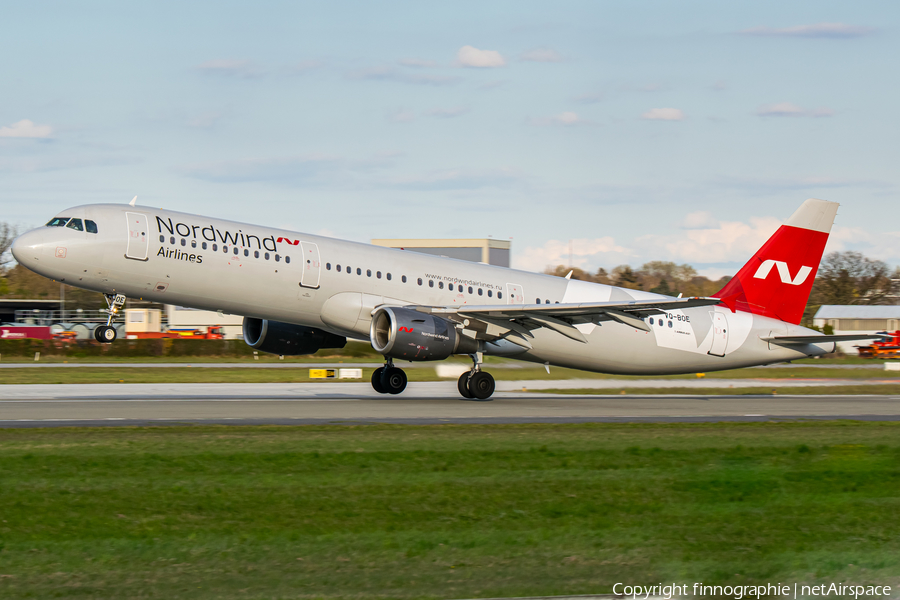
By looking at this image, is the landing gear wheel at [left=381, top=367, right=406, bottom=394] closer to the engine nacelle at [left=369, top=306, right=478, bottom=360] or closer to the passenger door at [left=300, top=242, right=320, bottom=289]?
the engine nacelle at [left=369, top=306, right=478, bottom=360]

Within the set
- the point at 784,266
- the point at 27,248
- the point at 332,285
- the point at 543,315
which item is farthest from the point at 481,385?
the point at 27,248

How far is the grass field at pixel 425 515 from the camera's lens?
7.72 meters

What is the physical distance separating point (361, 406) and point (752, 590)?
59.0 ft

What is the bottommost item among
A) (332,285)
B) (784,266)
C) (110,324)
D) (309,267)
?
(110,324)

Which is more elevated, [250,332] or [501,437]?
[250,332]

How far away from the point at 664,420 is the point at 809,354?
12.6 metres

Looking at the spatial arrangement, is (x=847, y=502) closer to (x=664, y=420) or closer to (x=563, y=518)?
(x=563, y=518)

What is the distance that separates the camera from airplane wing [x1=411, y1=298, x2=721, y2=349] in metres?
26.2

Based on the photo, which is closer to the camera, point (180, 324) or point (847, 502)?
point (847, 502)

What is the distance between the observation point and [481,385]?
2789cm

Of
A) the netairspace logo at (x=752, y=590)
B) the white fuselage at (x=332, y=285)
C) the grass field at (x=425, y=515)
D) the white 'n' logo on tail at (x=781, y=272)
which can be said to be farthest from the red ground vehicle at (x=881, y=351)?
the netairspace logo at (x=752, y=590)

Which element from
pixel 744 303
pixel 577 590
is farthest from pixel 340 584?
pixel 744 303

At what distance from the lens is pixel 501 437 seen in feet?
56.0

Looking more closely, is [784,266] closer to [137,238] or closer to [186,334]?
[137,238]
